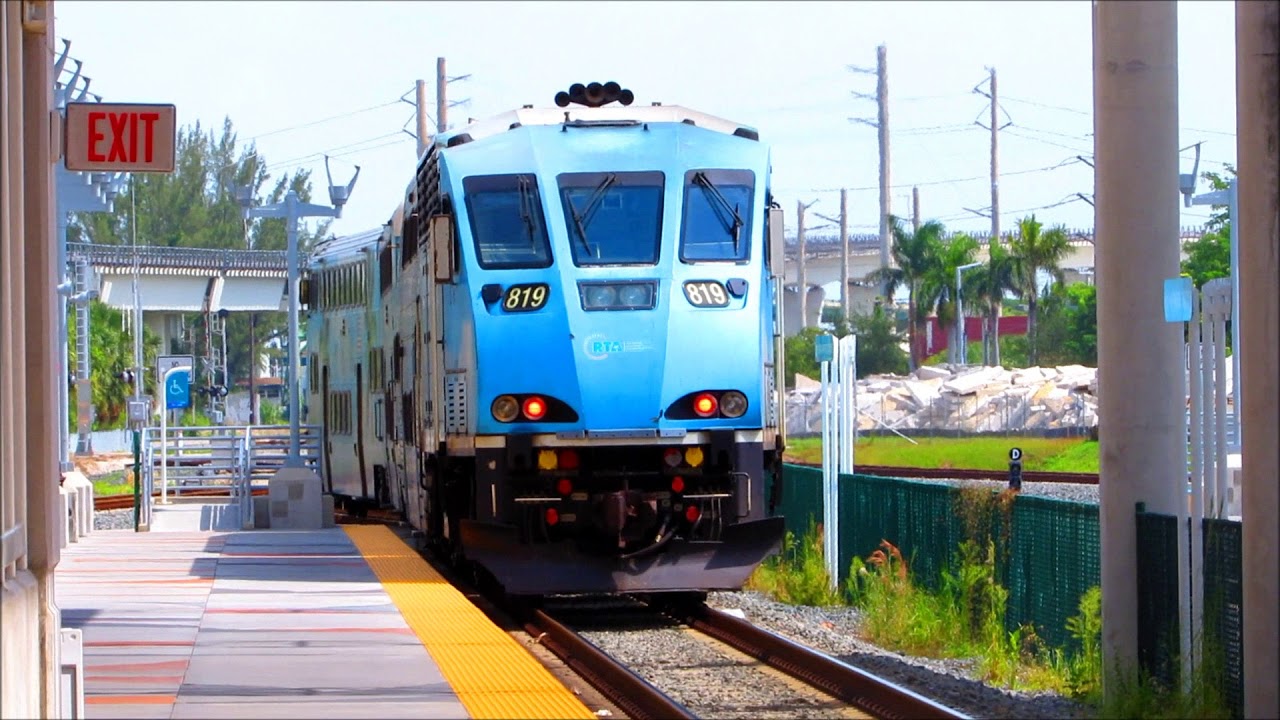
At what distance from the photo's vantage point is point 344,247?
89.9ft

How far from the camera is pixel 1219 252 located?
194 ft

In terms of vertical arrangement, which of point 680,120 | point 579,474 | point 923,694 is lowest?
point 923,694

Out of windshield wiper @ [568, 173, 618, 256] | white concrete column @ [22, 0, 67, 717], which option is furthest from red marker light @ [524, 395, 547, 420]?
white concrete column @ [22, 0, 67, 717]

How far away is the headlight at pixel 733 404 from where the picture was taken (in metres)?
14.0

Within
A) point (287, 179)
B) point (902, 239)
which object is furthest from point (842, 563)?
point (287, 179)

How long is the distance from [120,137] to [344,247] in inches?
662

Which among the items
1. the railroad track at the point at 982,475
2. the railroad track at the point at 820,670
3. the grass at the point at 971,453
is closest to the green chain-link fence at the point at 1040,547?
the railroad track at the point at 820,670

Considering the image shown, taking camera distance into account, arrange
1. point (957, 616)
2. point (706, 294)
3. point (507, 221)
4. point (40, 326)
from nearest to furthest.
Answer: point (40, 326) < point (706, 294) < point (507, 221) < point (957, 616)

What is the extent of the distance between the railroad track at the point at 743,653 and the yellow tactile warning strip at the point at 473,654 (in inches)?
21.9

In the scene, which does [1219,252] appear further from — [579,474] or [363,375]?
[579,474]

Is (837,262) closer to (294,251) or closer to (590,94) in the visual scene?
(294,251)

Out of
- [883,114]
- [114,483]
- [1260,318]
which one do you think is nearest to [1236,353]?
[1260,318]

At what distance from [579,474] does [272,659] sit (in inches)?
134

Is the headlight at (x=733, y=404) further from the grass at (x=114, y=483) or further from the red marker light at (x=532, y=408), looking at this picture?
the grass at (x=114, y=483)
